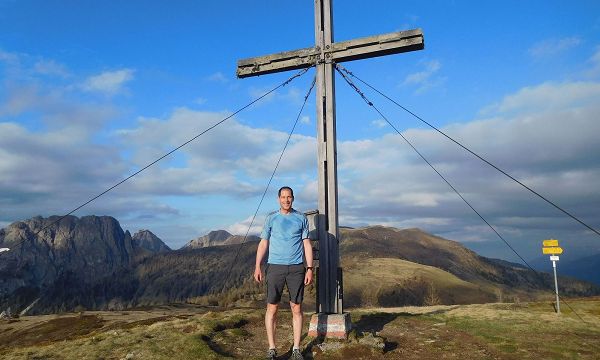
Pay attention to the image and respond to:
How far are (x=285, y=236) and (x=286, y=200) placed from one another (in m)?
0.76

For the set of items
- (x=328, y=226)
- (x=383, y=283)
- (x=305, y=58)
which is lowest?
(x=383, y=283)

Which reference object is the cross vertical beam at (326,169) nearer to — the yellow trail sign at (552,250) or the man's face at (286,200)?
the man's face at (286,200)

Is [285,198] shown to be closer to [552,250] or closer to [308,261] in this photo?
[308,261]

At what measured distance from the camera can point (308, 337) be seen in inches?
406

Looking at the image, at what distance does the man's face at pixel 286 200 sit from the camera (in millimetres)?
8913

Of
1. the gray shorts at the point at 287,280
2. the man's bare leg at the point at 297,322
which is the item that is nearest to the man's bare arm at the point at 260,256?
the gray shorts at the point at 287,280

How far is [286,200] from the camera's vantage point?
8.90 meters

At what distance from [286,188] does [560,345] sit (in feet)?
26.5

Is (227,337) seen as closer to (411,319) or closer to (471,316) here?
(411,319)

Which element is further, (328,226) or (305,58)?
(305,58)

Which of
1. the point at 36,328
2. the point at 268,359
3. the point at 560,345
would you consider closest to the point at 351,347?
the point at 268,359

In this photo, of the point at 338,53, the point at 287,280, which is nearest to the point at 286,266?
the point at 287,280

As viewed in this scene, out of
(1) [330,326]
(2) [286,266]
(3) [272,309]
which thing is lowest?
(1) [330,326]

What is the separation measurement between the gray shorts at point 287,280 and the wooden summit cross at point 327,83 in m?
2.48
